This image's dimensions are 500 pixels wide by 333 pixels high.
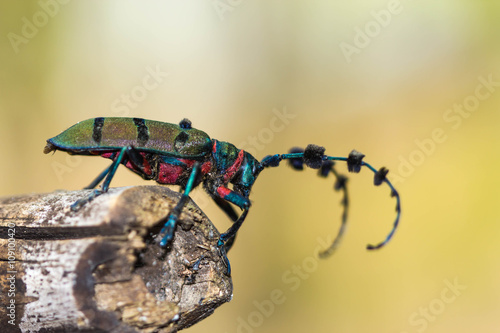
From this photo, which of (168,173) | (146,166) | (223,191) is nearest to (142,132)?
(146,166)

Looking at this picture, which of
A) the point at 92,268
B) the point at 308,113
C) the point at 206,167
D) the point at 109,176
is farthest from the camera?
the point at 308,113

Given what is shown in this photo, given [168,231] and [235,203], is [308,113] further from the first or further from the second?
[168,231]

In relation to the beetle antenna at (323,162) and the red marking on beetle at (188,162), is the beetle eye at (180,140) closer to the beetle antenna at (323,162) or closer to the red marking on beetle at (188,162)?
the red marking on beetle at (188,162)

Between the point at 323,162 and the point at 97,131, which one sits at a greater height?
the point at 323,162

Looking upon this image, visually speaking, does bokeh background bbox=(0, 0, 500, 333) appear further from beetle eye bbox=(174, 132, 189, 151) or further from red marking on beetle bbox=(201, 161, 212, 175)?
beetle eye bbox=(174, 132, 189, 151)

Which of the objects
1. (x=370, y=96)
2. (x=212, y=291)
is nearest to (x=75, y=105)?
(x=370, y=96)
